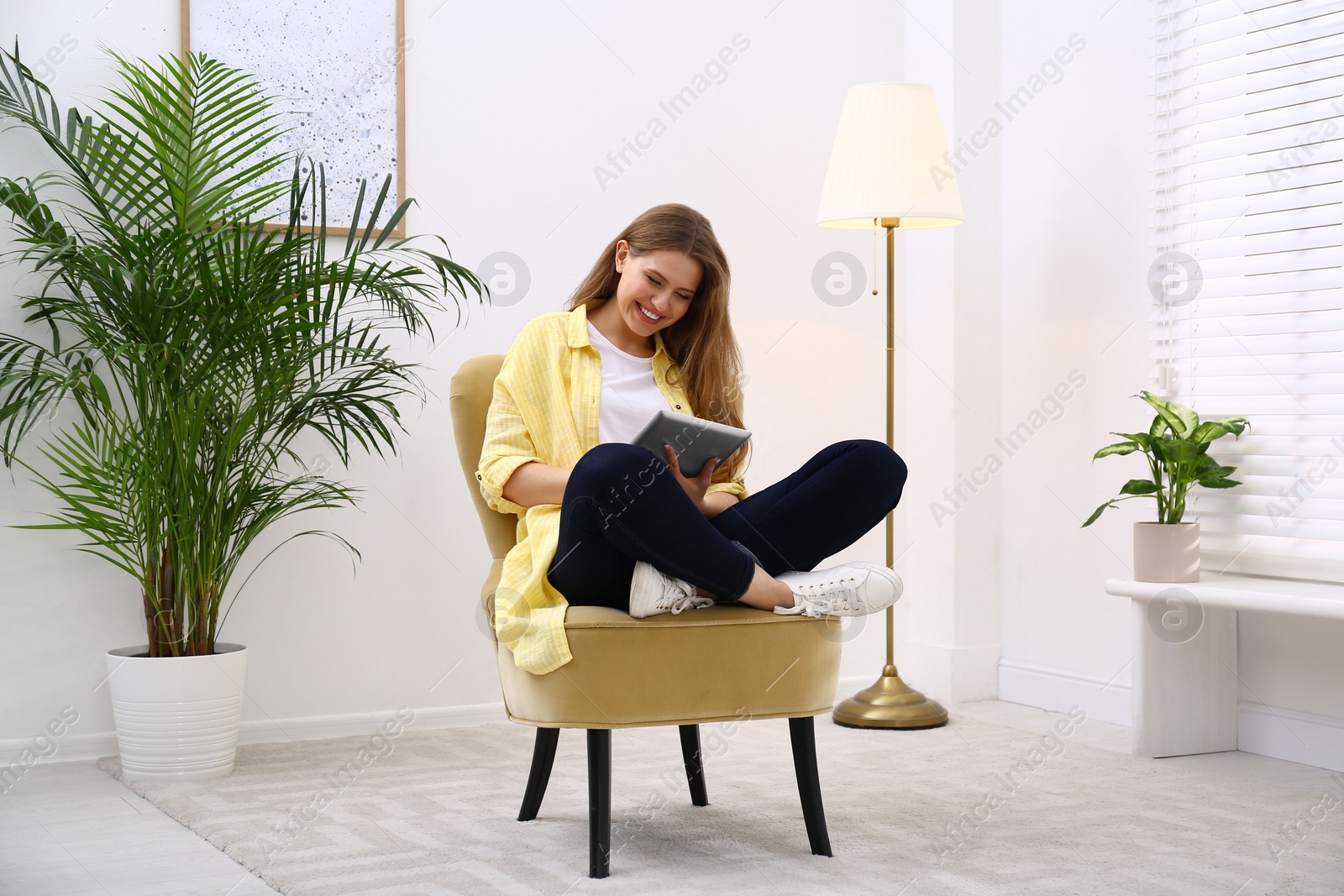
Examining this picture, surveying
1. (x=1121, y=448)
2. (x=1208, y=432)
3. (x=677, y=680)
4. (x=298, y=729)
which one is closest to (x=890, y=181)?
(x=1121, y=448)

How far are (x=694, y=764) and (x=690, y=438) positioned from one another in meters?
0.70

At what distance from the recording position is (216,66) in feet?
8.62

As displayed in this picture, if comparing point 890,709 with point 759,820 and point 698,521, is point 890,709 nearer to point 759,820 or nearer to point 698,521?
point 759,820

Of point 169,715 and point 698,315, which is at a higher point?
point 698,315

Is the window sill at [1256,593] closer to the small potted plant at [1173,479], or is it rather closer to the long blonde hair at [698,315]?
the small potted plant at [1173,479]

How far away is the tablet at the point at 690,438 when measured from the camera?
188cm

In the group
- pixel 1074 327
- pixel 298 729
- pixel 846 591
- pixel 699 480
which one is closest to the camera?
pixel 846 591

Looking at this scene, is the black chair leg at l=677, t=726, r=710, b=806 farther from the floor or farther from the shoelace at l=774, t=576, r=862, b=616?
the floor

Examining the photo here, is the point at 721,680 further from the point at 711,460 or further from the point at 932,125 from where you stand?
the point at 932,125

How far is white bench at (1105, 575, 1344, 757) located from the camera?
269cm

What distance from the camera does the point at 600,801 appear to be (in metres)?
1.83


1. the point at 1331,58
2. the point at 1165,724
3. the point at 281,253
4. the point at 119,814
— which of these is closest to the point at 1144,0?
the point at 1331,58

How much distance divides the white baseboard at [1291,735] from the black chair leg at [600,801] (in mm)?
1726

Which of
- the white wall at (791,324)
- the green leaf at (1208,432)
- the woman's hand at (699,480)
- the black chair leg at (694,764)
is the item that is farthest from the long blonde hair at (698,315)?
the green leaf at (1208,432)
